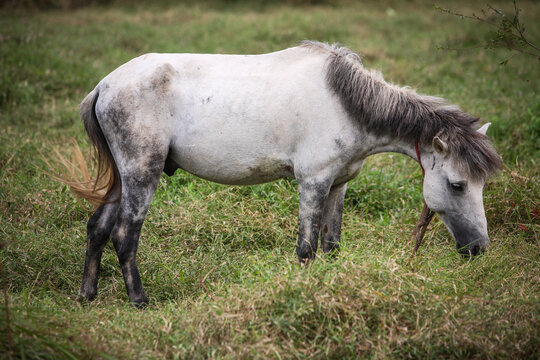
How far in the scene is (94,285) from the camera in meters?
3.84

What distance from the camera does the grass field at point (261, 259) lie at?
115 inches

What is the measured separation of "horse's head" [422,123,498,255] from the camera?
348cm

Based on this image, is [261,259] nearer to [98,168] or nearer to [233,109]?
[233,109]

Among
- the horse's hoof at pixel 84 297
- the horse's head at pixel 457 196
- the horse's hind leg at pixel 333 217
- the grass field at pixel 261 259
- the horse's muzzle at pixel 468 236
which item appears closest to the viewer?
the grass field at pixel 261 259

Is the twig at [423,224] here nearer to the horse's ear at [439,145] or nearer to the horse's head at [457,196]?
the horse's head at [457,196]

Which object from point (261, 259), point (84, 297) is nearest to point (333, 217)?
point (261, 259)

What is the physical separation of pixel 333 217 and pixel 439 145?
1.05 m

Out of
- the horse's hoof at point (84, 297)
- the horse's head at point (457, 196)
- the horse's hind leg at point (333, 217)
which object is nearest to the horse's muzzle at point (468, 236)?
the horse's head at point (457, 196)

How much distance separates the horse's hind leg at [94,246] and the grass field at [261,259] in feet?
0.37

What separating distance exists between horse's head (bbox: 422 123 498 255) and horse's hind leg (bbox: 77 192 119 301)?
255 centimetres

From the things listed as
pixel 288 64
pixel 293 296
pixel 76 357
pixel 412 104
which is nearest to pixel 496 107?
pixel 412 104

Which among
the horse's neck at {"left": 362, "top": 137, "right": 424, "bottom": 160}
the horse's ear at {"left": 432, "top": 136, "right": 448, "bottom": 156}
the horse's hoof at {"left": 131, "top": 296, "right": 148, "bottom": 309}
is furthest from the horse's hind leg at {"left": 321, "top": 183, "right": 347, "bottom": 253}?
the horse's hoof at {"left": 131, "top": 296, "right": 148, "bottom": 309}

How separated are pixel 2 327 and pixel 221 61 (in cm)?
234

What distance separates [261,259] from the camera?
13.2 feet
